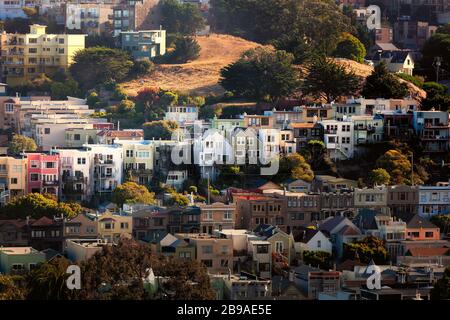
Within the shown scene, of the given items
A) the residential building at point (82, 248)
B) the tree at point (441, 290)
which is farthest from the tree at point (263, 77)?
the tree at point (441, 290)

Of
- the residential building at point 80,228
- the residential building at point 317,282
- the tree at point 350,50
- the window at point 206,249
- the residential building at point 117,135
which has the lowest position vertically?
the residential building at point 317,282

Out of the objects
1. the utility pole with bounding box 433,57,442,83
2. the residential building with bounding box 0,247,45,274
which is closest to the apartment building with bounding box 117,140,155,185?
the residential building with bounding box 0,247,45,274

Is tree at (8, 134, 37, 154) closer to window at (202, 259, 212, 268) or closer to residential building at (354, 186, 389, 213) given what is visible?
residential building at (354, 186, 389, 213)

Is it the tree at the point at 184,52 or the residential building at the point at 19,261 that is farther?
the tree at the point at 184,52

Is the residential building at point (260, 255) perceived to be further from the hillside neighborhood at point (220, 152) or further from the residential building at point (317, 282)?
the residential building at point (317, 282)

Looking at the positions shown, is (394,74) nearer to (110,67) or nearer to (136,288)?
(110,67)

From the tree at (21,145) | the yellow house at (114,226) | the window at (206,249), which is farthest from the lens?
the tree at (21,145)

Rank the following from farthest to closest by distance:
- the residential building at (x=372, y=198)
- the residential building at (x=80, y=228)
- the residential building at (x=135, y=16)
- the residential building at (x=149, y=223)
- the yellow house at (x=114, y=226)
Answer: the residential building at (x=135, y=16) < the residential building at (x=372, y=198) < the residential building at (x=149, y=223) < the yellow house at (x=114, y=226) < the residential building at (x=80, y=228)

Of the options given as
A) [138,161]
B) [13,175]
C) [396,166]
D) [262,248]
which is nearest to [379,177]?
[396,166]
